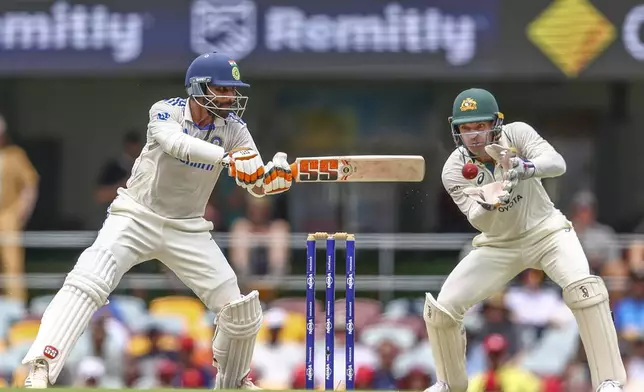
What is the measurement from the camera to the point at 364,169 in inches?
283

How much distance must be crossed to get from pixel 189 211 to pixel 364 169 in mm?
818

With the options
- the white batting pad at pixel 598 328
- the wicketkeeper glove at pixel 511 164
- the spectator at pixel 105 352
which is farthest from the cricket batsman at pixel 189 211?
the spectator at pixel 105 352

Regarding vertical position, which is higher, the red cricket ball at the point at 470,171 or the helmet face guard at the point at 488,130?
the helmet face guard at the point at 488,130

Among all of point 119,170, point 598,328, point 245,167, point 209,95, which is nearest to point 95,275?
point 245,167

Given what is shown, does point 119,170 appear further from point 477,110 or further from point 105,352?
point 477,110

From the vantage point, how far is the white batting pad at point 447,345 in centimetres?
720

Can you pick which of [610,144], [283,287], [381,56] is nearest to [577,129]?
[610,144]

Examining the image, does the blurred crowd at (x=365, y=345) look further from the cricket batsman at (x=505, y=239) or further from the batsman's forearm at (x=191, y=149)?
the batsman's forearm at (x=191, y=149)

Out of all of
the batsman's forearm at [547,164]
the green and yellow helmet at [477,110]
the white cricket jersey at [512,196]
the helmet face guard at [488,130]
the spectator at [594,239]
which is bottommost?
the spectator at [594,239]

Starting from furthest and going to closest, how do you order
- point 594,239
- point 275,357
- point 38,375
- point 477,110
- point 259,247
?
point 259,247 < point 594,239 < point 275,357 < point 477,110 < point 38,375

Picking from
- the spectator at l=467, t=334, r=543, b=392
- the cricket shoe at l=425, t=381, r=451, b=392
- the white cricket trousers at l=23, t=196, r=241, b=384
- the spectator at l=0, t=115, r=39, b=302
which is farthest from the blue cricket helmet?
the spectator at l=0, t=115, r=39, b=302

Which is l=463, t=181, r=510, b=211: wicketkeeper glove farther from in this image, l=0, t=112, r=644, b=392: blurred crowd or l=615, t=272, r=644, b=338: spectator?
l=615, t=272, r=644, b=338: spectator

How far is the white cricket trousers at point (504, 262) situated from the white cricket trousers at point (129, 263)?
1003 millimetres

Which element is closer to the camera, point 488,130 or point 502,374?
point 488,130
